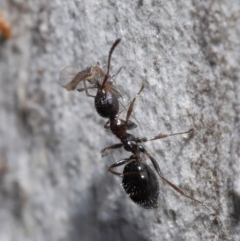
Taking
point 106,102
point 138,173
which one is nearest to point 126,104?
point 106,102

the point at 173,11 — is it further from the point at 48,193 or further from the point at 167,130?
Result: the point at 48,193

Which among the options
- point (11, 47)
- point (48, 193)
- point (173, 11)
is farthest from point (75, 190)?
point (173, 11)

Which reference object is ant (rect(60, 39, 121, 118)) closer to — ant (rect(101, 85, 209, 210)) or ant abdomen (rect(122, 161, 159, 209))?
ant (rect(101, 85, 209, 210))

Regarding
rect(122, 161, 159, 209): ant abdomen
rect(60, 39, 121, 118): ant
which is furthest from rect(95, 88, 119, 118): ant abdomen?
rect(122, 161, 159, 209): ant abdomen

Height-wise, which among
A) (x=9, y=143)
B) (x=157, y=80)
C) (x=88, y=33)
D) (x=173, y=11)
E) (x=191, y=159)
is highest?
(x=9, y=143)

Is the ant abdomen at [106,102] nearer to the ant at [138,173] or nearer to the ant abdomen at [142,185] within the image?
the ant at [138,173]

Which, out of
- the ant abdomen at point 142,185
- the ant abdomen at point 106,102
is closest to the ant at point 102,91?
the ant abdomen at point 106,102

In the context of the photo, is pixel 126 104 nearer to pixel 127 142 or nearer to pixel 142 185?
pixel 127 142
